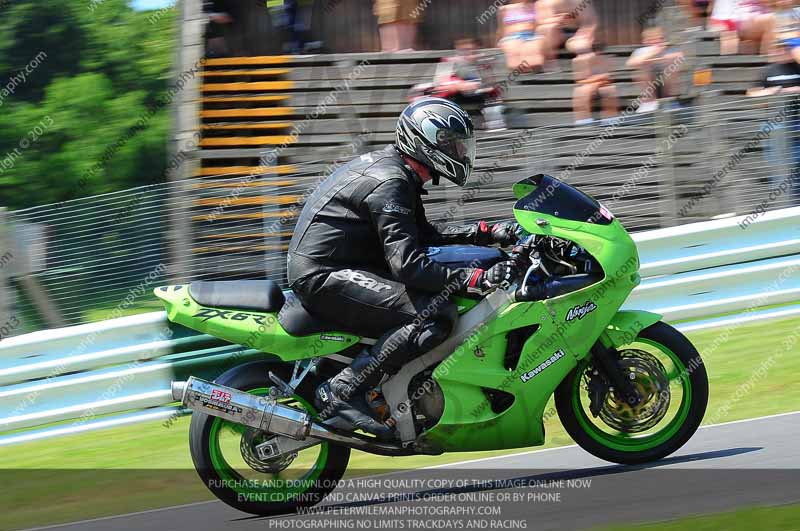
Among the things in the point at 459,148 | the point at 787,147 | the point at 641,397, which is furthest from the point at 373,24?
the point at 641,397

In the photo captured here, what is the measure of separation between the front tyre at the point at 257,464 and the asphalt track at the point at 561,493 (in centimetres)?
11

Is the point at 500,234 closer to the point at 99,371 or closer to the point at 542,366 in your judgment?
the point at 542,366

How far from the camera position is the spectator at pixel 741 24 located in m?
12.0

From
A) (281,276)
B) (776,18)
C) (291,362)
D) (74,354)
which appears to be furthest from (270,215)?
(776,18)

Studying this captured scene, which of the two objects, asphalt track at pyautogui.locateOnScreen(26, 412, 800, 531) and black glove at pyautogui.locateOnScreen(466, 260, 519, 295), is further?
black glove at pyautogui.locateOnScreen(466, 260, 519, 295)

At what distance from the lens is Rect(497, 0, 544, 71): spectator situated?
12.0 m

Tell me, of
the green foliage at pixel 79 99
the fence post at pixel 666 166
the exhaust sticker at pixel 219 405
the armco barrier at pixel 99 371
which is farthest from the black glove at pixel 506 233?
the green foliage at pixel 79 99

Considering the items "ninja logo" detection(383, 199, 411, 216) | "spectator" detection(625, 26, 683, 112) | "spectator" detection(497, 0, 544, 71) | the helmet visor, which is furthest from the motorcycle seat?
"spectator" detection(497, 0, 544, 71)

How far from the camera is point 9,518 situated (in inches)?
256

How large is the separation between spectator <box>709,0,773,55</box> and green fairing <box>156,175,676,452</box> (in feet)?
23.4

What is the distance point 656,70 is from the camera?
11.3 m

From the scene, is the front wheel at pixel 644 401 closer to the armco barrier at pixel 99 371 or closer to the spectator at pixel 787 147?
the armco barrier at pixel 99 371

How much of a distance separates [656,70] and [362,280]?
648cm

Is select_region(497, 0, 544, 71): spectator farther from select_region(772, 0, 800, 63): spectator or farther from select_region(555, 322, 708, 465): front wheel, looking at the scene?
select_region(555, 322, 708, 465): front wheel
